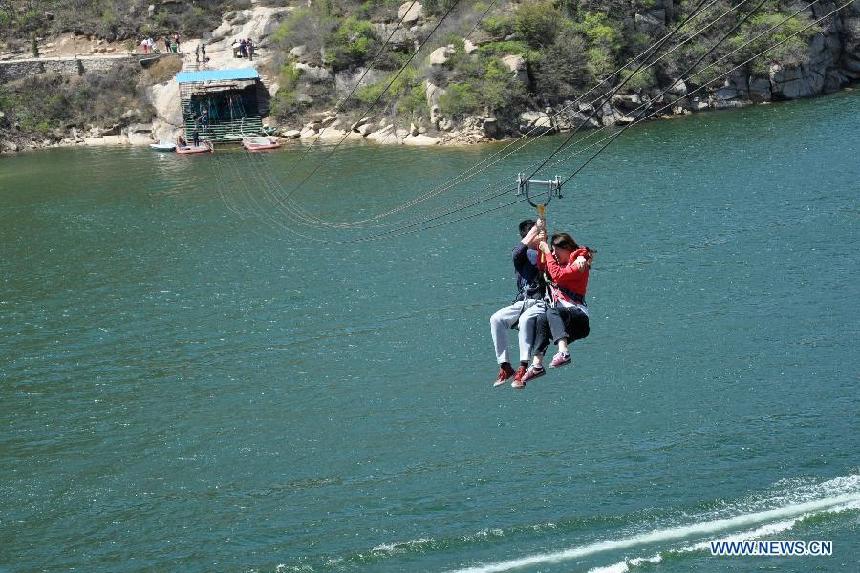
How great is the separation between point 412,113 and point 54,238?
22.9 metres

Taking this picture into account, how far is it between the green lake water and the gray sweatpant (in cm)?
460

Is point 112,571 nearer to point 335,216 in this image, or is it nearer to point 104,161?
point 335,216

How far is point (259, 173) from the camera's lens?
173ft

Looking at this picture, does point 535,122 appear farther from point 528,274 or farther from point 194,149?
point 528,274

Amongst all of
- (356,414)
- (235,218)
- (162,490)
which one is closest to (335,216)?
(235,218)

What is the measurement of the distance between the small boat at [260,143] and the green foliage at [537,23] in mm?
14043

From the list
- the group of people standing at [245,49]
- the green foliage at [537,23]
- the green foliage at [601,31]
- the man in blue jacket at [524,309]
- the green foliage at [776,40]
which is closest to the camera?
the man in blue jacket at [524,309]

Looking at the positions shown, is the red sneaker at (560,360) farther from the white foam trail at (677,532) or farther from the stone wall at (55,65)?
the stone wall at (55,65)

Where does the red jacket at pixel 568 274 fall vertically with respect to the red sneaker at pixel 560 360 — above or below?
above

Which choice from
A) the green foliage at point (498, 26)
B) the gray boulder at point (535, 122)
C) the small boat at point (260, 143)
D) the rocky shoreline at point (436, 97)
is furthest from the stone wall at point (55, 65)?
the gray boulder at point (535, 122)

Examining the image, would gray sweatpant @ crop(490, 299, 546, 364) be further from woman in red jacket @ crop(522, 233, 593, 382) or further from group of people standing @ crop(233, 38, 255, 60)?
group of people standing @ crop(233, 38, 255, 60)

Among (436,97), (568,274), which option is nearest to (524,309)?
(568,274)

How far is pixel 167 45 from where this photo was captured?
68.8 m

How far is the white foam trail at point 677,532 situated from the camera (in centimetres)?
2073
